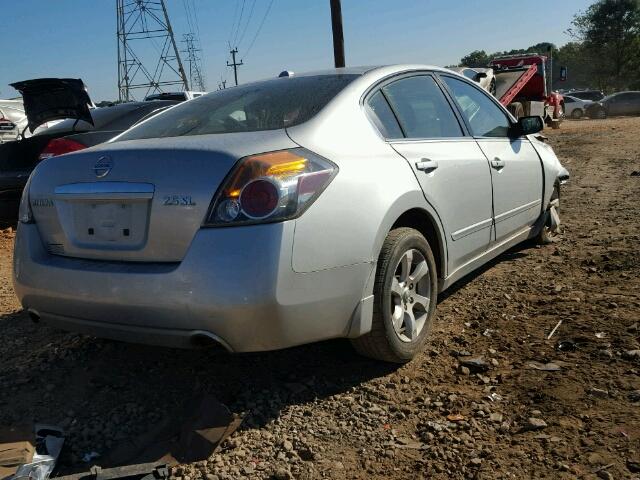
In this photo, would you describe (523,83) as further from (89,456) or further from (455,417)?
(89,456)

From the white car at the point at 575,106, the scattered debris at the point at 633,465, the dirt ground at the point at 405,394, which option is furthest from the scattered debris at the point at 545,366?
the white car at the point at 575,106

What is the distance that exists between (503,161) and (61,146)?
164 inches

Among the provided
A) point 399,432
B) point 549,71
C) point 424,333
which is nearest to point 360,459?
point 399,432

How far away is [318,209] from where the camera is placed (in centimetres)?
263

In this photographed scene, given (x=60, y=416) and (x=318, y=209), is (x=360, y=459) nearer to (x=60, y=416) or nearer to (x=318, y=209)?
(x=318, y=209)

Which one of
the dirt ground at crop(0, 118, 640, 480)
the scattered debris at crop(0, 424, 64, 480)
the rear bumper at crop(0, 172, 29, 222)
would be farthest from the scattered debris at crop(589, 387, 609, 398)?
the rear bumper at crop(0, 172, 29, 222)

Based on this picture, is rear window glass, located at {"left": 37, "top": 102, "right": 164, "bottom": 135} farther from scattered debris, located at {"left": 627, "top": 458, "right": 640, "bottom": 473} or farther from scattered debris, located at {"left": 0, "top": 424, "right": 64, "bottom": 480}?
scattered debris, located at {"left": 627, "top": 458, "right": 640, "bottom": 473}

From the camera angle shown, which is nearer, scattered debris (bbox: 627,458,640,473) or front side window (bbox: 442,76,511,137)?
scattered debris (bbox: 627,458,640,473)

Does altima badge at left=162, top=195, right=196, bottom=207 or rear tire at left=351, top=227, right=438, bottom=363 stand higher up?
altima badge at left=162, top=195, right=196, bottom=207

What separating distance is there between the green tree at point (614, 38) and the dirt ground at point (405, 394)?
52.9m

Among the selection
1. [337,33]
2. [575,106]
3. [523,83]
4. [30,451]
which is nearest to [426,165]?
[30,451]

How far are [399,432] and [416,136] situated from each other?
5.72 feet

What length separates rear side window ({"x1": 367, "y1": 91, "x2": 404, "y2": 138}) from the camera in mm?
3330

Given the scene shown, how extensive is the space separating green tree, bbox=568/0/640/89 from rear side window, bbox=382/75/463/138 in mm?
53250
